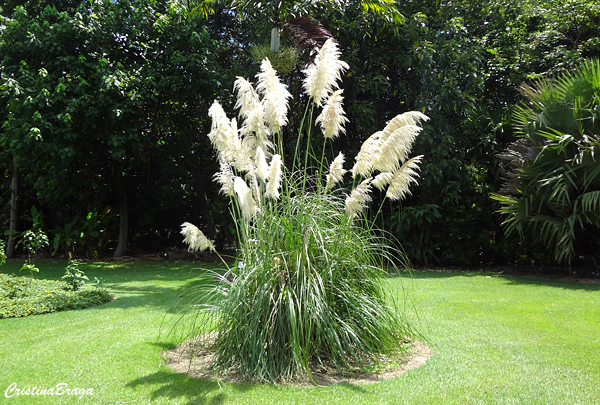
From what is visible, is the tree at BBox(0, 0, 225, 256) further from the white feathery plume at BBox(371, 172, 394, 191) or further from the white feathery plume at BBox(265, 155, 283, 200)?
the white feathery plume at BBox(371, 172, 394, 191)

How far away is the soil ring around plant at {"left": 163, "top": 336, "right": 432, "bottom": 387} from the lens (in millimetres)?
3553

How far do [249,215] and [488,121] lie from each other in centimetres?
864

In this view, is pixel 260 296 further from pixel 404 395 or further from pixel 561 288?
pixel 561 288

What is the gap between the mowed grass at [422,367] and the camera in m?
3.24

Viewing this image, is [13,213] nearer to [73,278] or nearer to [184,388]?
[73,278]

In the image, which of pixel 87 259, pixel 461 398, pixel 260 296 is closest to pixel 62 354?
pixel 260 296

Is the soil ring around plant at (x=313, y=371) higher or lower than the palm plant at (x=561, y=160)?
lower

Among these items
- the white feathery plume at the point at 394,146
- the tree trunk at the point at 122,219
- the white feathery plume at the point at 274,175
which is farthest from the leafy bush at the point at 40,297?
the tree trunk at the point at 122,219

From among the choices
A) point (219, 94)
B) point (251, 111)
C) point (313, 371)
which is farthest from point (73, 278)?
point (219, 94)

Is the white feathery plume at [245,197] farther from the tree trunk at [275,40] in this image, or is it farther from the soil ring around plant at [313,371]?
the tree trunk at [275,40]

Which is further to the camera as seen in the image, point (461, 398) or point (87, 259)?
point (87, 259)

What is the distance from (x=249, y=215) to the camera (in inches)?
156

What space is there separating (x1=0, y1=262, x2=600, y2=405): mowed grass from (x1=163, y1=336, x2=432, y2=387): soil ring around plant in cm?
10

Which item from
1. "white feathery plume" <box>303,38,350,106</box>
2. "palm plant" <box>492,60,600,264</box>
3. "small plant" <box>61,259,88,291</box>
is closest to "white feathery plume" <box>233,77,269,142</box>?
"white feathery plume" <box>303,38,350,106</box>
